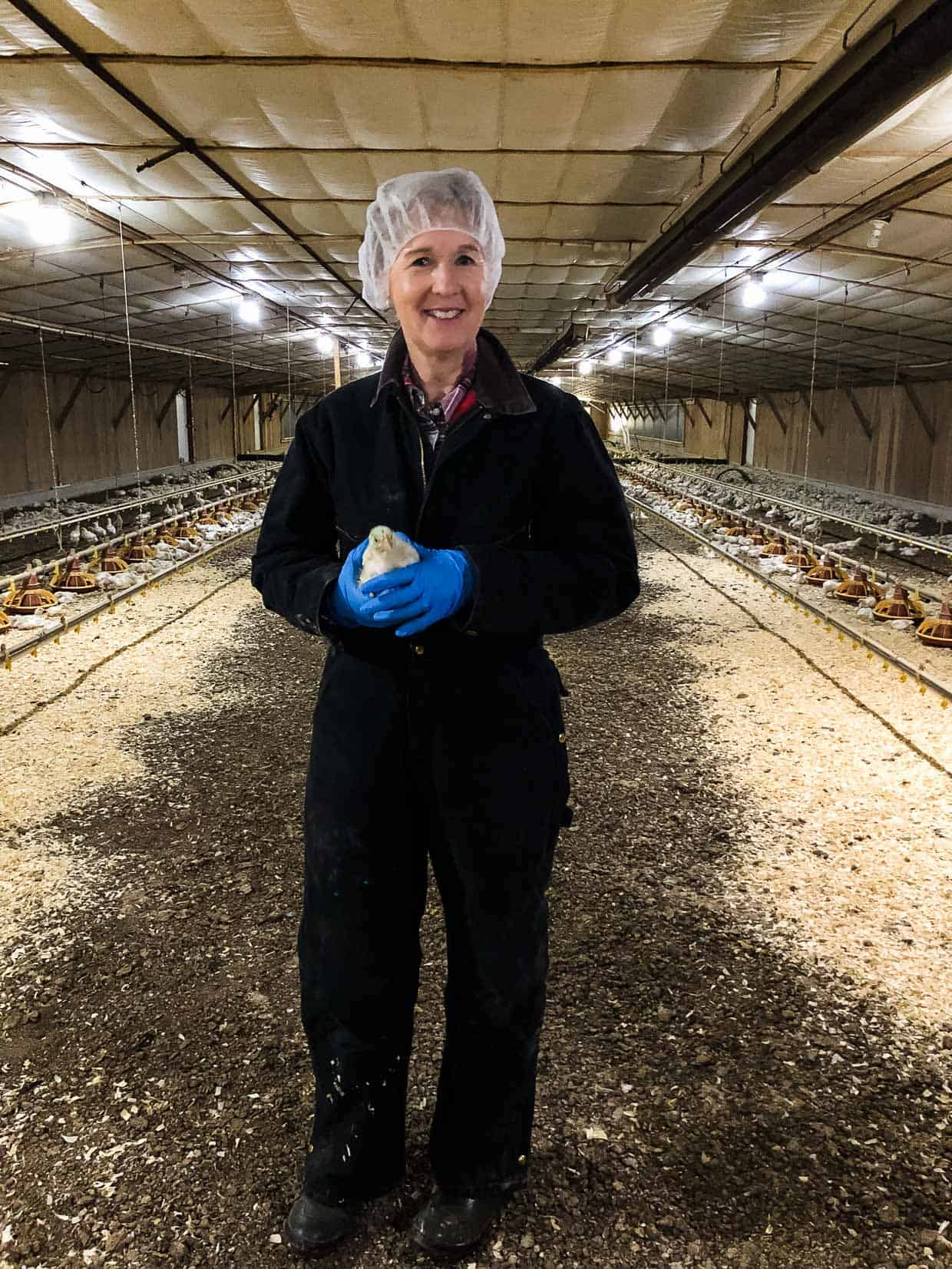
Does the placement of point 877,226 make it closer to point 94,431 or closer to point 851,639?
point 851,639

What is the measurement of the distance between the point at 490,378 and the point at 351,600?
1.75 ft

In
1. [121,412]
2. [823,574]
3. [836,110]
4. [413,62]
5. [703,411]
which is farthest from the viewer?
[703,411]

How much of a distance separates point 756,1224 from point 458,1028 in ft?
2.81

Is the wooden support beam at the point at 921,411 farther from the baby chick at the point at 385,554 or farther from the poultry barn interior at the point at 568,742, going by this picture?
the baby chick at the point at 385,554

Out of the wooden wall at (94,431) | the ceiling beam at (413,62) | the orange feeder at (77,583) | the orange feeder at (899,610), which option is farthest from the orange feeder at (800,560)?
the wooden wall at (94,431)

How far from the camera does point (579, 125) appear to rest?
17.7ft

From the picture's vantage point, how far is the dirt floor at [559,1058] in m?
1.96

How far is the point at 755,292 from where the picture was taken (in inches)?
431

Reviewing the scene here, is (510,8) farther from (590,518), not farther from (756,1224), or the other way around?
(756,1224)

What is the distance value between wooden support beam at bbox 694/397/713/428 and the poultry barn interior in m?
19.3

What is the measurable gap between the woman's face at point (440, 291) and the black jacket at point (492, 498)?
0.07 metres

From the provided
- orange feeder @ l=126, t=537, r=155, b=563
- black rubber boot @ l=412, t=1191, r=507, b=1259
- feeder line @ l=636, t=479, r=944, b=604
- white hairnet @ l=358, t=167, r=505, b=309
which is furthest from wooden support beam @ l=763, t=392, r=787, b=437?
black rubber boot @ l=412, t=1191, r=507, b=1259

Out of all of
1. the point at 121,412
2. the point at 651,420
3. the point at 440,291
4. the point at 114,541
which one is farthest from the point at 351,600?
the point at 651,420

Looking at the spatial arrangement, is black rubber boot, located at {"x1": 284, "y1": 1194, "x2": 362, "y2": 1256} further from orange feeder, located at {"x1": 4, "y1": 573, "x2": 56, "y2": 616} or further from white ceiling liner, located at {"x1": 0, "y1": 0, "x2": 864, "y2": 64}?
orange feeder, located at {"x1": 4, "y1": 573, "x2": 56, "y2": 616}
